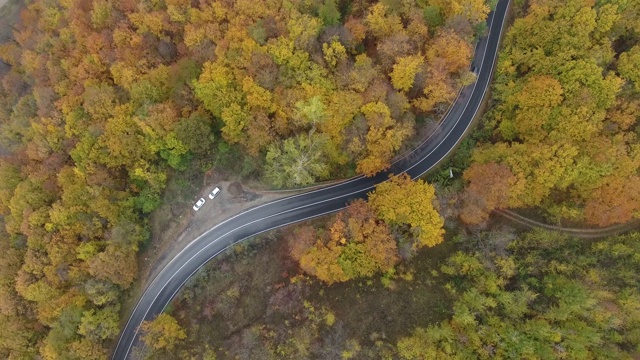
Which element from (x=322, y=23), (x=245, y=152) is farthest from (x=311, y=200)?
(x=322, y=23)

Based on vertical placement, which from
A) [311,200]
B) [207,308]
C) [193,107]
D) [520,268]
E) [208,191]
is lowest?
[520,268]

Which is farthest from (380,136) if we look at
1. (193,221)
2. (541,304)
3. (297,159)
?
(193,221)

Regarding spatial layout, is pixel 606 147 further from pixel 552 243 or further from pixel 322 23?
pixel 322 23

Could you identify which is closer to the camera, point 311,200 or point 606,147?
point 606,147

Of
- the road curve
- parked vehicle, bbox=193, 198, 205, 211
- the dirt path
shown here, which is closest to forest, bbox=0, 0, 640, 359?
the dirt path

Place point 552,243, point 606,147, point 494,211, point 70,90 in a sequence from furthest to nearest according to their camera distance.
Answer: point 70,90
point 494,211
point 552,243
point 606,147

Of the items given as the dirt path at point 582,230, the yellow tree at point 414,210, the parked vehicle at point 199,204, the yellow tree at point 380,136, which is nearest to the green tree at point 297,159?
the yellow tree at point 380,136

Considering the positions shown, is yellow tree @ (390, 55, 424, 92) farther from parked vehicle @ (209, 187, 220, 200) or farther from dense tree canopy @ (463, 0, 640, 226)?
parked vehicle @ (209, 187, 220, 200)
